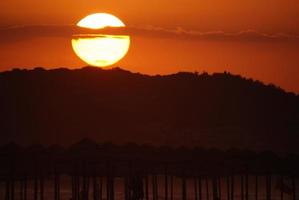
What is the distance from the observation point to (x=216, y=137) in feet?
289

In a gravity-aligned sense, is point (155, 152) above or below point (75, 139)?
below

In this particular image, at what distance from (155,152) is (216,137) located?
58083mm

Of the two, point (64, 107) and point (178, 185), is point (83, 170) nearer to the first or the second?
point (178, 185)

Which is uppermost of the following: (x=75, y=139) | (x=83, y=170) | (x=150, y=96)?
(x=150, y=96)

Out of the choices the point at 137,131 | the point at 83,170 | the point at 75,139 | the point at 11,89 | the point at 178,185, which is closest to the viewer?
the point at 83,170

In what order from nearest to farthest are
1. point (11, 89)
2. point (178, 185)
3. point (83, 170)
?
1. point (83, 170)
2. point (178, 185)
3. point (11, 89)

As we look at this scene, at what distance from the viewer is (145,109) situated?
102 meters

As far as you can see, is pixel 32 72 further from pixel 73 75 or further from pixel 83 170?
pixel 83 170

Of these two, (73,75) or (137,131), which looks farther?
(73,75)

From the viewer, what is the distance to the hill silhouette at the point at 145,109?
88.7 meters

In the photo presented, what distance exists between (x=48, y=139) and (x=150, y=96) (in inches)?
892

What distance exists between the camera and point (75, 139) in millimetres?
85562

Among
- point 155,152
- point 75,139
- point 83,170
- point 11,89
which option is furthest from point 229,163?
point 11,89

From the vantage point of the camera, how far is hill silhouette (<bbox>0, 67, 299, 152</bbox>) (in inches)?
3492
